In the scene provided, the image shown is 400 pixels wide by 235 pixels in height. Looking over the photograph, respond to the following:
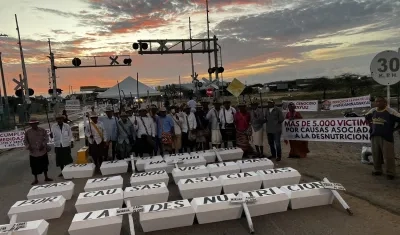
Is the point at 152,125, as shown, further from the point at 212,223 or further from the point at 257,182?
the point at 212,223

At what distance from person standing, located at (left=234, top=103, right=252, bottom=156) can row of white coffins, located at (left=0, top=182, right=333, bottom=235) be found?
470 centimetres

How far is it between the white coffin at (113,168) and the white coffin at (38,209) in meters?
3.06

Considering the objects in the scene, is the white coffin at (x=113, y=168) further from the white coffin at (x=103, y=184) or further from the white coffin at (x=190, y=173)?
the white coffin at (x=190, y=173)

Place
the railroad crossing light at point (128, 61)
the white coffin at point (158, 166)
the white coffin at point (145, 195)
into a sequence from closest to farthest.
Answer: the white coffin at point (145, 195) → the white coffin at point (158, 166) → the railroad crossing light at point (128, 61)

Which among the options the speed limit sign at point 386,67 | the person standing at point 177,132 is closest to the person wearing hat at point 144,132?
the person standing at point 177,132

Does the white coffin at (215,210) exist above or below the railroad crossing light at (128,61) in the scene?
below

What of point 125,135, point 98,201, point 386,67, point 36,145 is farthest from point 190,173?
point 386,67

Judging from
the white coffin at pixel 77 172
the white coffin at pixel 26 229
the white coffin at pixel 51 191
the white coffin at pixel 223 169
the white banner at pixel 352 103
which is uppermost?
the white banner at pixel 352 103

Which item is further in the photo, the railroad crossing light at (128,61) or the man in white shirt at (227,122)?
the railroad crossing light at (128,61)

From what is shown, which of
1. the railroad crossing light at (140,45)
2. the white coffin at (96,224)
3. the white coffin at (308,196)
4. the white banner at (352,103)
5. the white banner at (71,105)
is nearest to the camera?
the white coffin at (96,224)

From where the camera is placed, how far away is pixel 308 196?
20.3ft

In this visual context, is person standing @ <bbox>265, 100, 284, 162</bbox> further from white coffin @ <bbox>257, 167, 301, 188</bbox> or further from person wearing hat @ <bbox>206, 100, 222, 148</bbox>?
white coffin @ <bbox>257, 167, 301, 188</bbox>

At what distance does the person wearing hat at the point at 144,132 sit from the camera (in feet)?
36.6

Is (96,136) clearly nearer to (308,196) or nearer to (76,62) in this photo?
(308,196)
